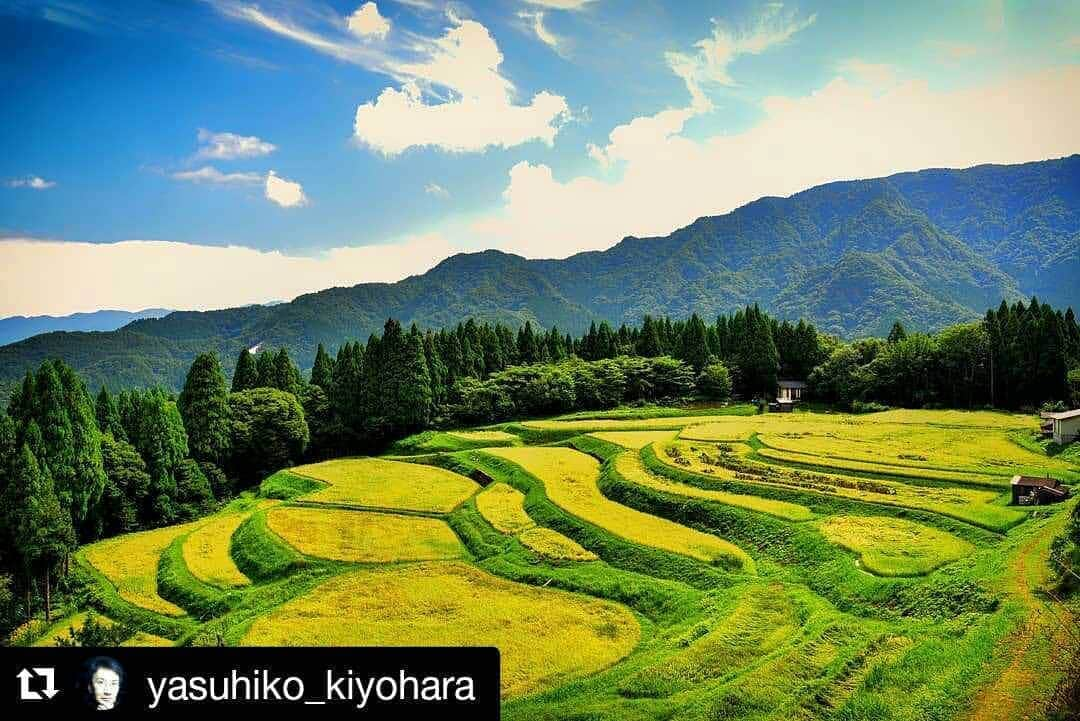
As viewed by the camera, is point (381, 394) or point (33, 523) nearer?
point (33, 523)

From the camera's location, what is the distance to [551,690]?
15.7 m

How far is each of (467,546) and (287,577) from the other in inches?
261

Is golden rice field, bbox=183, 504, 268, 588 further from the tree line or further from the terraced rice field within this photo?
the tree line

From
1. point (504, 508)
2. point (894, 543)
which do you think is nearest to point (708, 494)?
point (894, 543)

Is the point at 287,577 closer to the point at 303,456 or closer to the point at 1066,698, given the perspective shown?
the point at 1066,698

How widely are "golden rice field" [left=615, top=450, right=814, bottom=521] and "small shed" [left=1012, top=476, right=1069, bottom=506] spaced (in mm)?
7207

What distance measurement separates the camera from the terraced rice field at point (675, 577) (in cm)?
1418

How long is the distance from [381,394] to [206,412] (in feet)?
47.9

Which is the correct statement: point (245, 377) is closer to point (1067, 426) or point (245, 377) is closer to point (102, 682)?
point (102, 682)

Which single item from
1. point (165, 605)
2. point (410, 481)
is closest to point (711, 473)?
point (410, 481)

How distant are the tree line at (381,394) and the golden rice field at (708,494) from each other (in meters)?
23.5

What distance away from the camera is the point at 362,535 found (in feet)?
93.0

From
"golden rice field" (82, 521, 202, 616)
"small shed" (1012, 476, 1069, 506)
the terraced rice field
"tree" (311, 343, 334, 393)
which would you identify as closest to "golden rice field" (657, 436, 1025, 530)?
the terraced rice field

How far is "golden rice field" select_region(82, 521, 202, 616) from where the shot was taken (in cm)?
2394
